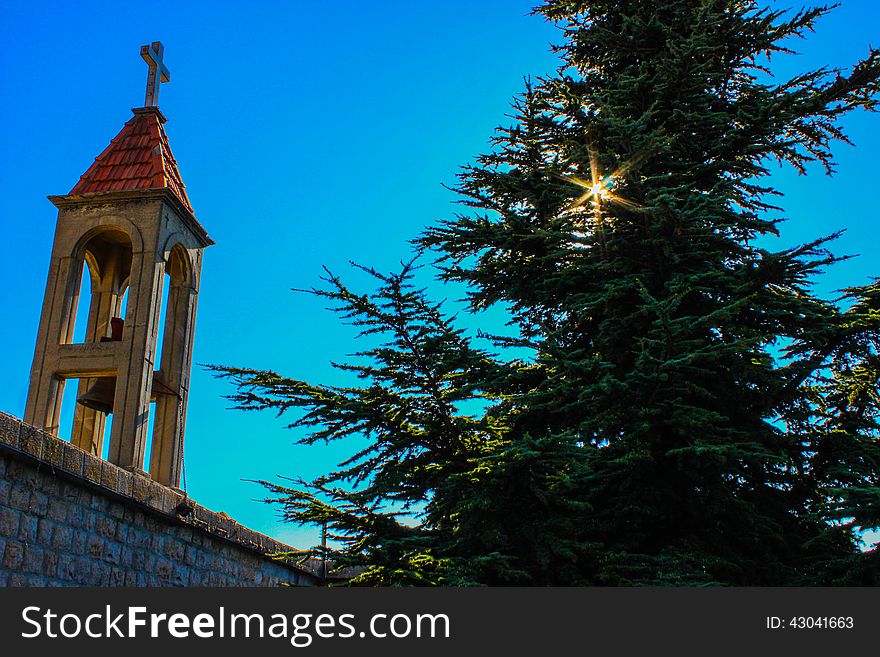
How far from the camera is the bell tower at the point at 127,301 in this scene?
9.08m

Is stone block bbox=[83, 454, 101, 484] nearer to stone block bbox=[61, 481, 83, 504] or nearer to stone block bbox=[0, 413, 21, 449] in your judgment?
Result: stone block bbox=[61, 481, 83, 504]

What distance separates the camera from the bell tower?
29.8 feet

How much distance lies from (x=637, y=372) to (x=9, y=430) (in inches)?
188

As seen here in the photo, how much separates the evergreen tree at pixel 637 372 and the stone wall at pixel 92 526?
197 cm

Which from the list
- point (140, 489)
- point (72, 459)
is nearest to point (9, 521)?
point (72, 459)

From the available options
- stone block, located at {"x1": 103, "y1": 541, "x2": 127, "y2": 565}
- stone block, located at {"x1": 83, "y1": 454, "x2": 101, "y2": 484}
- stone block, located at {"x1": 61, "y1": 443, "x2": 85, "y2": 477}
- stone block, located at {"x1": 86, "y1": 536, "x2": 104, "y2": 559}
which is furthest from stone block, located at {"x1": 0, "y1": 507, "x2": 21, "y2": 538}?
stone block, located at {"x1": 103, "y1": 541, "x2": 127, "y2": 565}

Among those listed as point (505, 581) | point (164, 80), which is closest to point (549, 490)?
point (505, 581)

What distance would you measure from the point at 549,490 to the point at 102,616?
3.18 meters

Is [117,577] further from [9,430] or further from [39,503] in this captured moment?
[9,430]

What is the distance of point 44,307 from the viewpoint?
947cm

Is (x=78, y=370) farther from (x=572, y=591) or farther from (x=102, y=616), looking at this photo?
(x=572, y=591)

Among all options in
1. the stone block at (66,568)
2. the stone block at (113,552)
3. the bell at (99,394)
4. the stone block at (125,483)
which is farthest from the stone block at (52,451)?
the bell at (99,394)

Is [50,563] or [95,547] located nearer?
[50,563]

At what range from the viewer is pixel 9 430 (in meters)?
5.95
